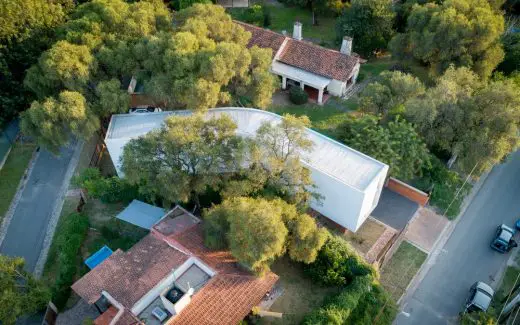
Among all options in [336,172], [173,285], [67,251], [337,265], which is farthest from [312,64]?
[67,251]

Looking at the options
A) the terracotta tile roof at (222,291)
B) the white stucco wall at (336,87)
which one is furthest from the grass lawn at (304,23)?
the terracotta tile roof at (222,291)

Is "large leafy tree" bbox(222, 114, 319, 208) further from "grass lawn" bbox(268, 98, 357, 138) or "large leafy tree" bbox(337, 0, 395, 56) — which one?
"large leafy tree" bbox(337, 0, 395, 56)

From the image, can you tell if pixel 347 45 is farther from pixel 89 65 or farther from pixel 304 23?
pixel 89 65

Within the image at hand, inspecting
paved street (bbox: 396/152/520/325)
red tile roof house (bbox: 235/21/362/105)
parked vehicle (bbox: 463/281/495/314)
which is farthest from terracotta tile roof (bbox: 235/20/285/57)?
parked vehicle (bbox: 463/281/495/314)

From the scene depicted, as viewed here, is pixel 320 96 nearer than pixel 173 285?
No

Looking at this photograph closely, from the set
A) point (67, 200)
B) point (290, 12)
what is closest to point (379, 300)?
point (67, 200)

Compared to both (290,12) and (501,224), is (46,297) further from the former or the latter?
(290,12)
